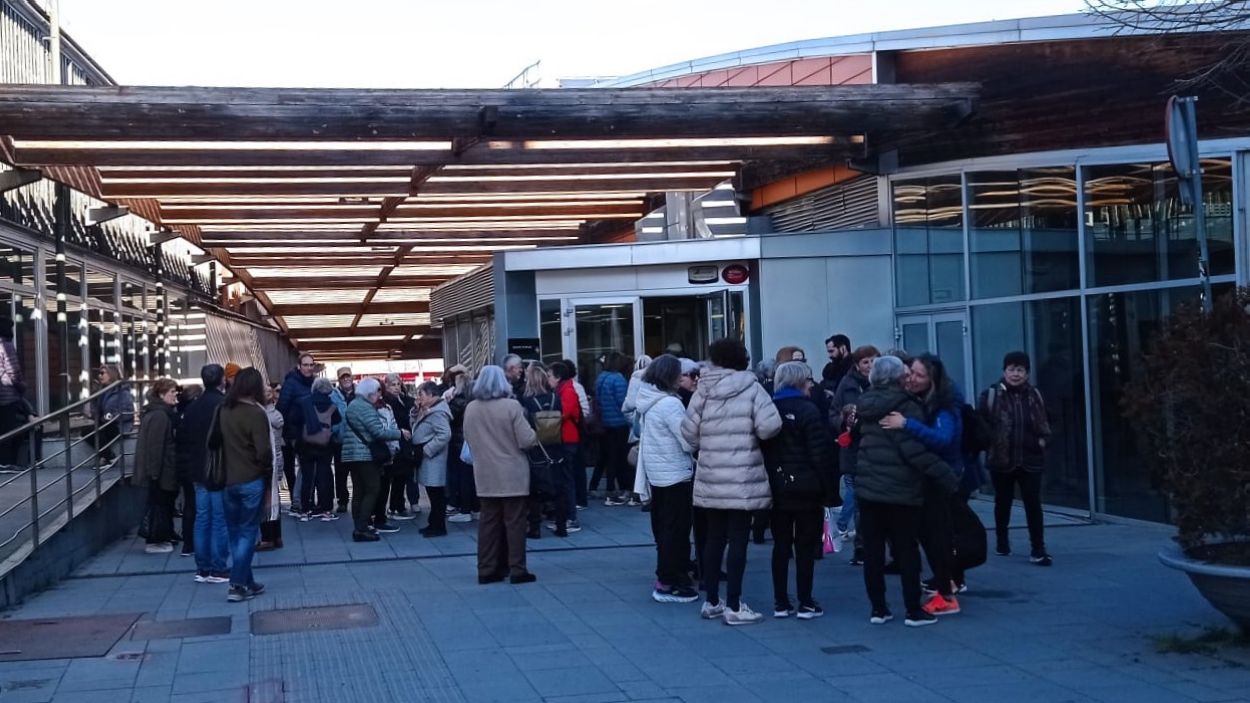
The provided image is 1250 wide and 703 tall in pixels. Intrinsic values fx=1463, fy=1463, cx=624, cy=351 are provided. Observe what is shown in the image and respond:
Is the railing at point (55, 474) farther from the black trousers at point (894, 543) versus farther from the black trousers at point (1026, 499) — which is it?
the black trousers at point (1026, 499)

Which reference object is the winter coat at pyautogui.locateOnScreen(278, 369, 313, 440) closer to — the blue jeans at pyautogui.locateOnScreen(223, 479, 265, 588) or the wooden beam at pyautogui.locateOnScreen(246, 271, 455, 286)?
the blue jeans at pyautogui.locateOnScreen(223, 479, 265, 588)

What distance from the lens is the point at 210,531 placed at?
1127 cm

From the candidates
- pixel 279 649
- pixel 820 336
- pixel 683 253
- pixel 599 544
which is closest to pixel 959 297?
pixel 820 336

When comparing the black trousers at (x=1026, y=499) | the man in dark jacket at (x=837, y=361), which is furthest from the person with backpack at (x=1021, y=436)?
the man in dark jacket at (x=837, y=361)

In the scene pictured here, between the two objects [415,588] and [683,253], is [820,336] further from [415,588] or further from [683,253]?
[415,588]

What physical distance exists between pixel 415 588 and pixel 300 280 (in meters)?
23.1

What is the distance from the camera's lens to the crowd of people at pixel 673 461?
8984 millimetres

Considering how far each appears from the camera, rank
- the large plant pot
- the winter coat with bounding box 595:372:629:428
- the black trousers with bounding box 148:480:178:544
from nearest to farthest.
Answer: the large plant pot < the black trousers with bounding box 148:480:178:544 < the winter coat with bounding box 595:372:629:428

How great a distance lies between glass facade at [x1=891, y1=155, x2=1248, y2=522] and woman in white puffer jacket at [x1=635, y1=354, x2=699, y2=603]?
4.76 metres

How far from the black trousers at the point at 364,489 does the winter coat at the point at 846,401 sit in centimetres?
450

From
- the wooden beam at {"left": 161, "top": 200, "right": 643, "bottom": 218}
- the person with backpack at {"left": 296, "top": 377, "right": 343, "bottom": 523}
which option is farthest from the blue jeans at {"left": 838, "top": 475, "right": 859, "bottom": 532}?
the wooden beam at {"left": 161, "top": 200, "right": 643, "bottom": 218}

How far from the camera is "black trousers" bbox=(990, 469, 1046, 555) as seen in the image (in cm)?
1117

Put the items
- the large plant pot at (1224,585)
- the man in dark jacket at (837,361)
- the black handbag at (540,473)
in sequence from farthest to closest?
the man in dark jacket at (837,361) → the black handbag at (540,473) → the large plant pot at (1224,585)

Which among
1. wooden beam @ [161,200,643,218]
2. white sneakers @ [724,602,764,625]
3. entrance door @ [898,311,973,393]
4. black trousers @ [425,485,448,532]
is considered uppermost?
wooden beam @ [161,200,643,218]
